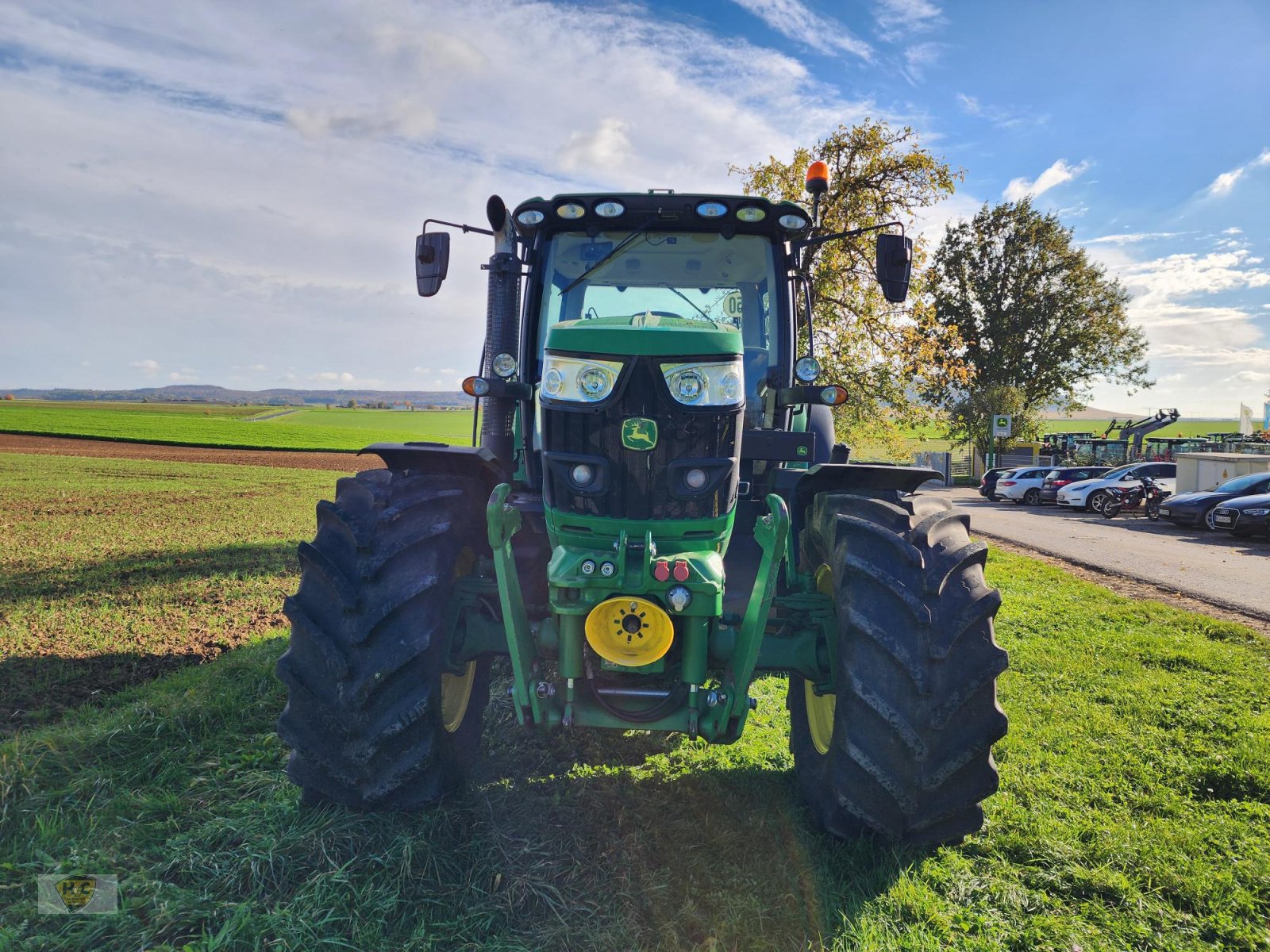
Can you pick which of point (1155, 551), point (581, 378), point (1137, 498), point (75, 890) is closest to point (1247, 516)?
point (1155, 551)

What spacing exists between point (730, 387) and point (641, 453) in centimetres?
45

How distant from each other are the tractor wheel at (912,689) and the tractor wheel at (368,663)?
1668 mm

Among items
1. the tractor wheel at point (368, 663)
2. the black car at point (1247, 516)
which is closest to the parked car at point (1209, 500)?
the black car at point (1247, 516)

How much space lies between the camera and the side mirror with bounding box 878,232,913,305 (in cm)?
426

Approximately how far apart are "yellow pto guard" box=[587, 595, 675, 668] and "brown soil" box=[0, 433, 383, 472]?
26.5m

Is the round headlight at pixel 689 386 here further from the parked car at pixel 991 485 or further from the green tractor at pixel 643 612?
the parked car at pixel 991 485

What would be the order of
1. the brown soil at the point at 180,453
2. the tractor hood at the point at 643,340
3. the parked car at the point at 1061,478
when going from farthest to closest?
the brown soil at the point at 180,453, the parked car at the point at 1061,478, the tractor hood at the point at 643,340

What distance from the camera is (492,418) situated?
4.45 meters

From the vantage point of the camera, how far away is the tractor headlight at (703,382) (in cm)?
309

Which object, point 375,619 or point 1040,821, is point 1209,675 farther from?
point 375,619

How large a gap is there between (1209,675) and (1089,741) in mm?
2229

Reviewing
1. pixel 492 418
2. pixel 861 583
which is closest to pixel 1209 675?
pixel 861 583

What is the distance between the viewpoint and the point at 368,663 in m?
3.10

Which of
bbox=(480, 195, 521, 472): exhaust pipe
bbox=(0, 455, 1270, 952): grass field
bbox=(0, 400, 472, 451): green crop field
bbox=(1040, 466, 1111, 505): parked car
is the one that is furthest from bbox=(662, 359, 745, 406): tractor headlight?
bbox=(0, 400, 472, 451): green crop field
